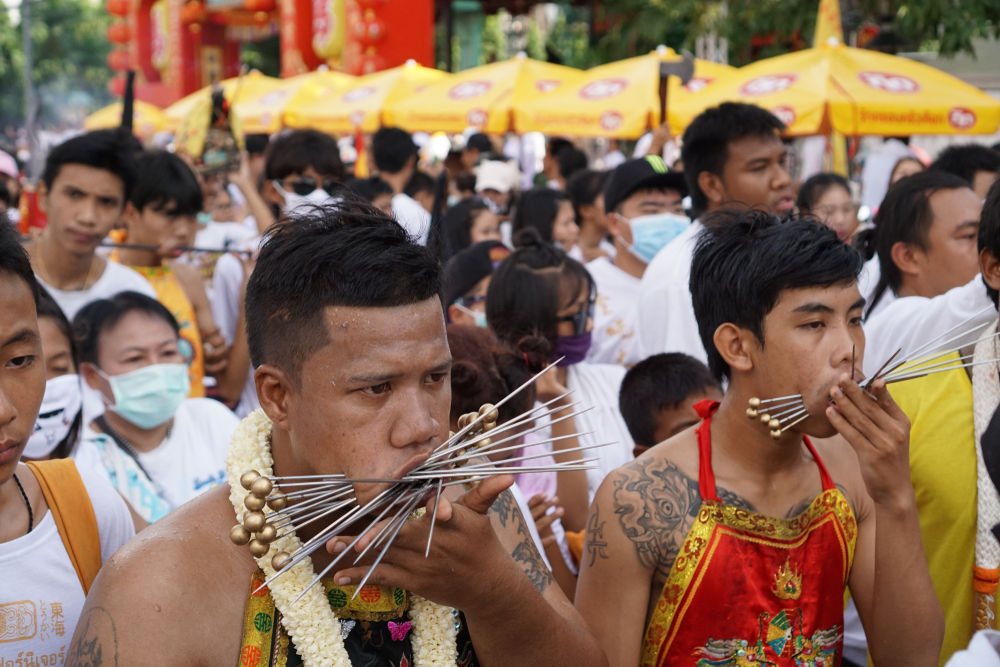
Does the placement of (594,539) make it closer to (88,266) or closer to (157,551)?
(157,551)

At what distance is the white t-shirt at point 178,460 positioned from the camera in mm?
3459

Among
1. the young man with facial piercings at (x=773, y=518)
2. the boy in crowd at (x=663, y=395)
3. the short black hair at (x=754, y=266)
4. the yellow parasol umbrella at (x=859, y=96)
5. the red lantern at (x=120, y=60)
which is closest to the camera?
the young man with facial piercings at (x=773, y=518)

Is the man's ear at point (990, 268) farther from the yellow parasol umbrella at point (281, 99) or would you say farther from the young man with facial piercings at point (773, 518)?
the yellow parasol umbrella at point (281, 99)

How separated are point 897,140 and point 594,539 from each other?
8790 millimetres

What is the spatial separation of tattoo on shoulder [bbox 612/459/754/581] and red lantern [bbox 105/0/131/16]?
36.9 metres

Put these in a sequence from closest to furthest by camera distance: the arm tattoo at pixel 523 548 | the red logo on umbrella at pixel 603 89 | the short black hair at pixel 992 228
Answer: the arm tattoo at pixel 523 548 < the short black hair at pixel 992 228 < the red logo on umbrella at pixel 603 89

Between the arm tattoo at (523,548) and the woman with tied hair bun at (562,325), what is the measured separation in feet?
5.22

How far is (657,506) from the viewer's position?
8.36 ft

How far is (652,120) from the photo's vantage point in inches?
396

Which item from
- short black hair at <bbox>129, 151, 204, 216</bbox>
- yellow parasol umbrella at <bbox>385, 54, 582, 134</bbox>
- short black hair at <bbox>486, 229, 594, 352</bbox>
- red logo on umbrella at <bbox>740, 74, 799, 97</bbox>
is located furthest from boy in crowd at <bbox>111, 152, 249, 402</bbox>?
yellow parasol umbrella at <bbox>385, 54, 582, 134</bbox>

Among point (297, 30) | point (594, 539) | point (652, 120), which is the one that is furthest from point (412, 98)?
point (297, 30)

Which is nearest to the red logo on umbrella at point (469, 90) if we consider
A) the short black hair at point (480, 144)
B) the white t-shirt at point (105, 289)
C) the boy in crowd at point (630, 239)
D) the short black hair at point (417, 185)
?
the short black hair at point (480, 144)

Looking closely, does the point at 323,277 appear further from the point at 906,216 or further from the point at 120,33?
the point at 120,33

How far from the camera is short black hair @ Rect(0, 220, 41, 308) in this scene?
6.90ft
